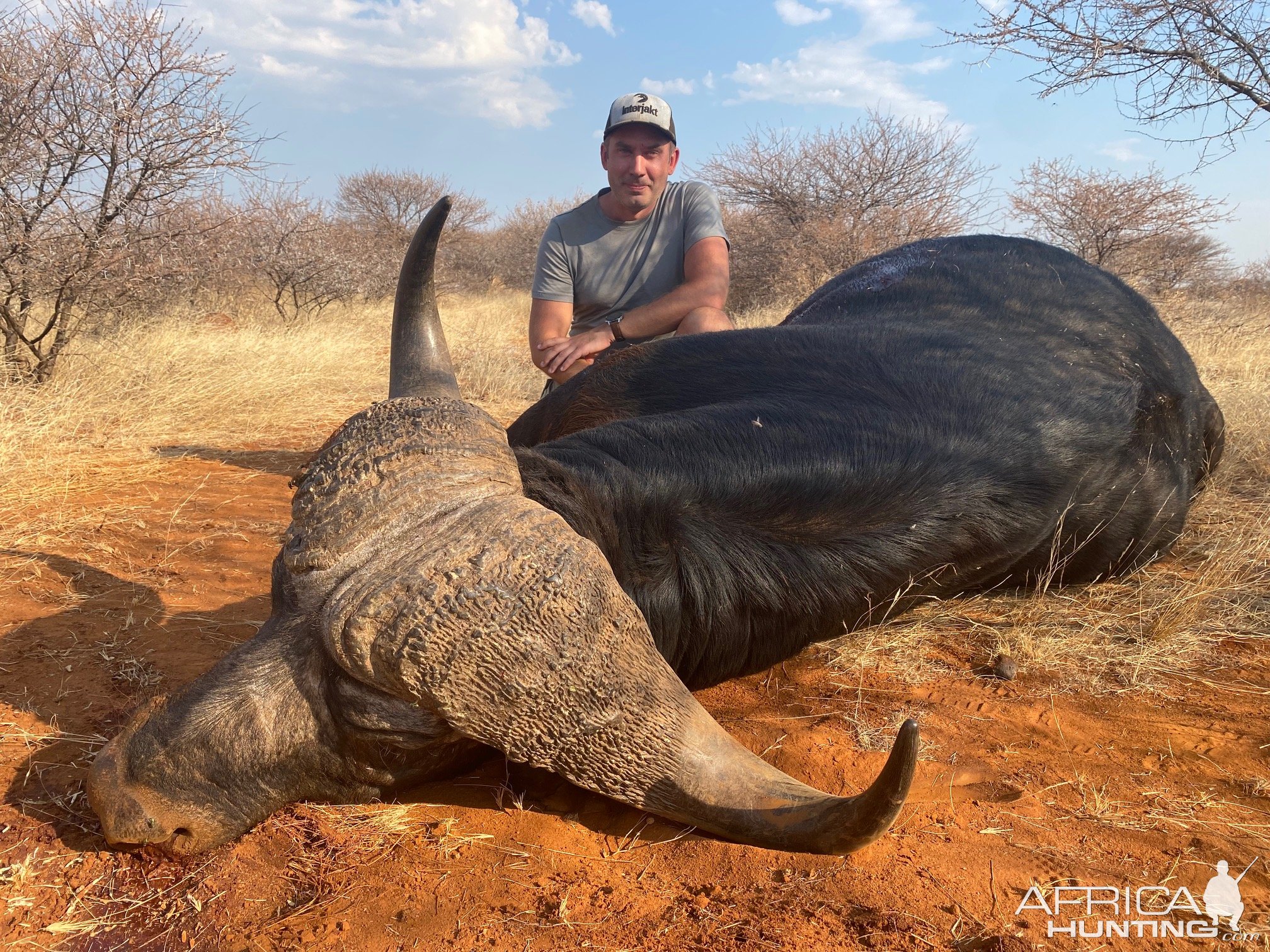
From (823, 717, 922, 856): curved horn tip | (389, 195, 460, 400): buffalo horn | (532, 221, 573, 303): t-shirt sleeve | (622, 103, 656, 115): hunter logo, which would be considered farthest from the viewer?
(532, 221, 573, 303): t-shirt sleeve

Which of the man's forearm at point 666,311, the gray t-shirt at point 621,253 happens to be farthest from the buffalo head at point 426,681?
the gray t-shirt at point 621,253

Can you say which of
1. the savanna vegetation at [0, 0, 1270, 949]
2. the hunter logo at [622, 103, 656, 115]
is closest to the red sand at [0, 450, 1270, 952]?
the savanna vegetation at [0, 0, 1270, 949]

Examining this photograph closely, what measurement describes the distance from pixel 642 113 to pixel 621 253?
862mm

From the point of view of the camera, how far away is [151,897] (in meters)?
1.75

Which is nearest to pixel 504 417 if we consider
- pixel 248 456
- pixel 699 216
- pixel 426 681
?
pixel 248 456

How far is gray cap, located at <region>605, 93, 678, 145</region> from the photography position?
5055 mm

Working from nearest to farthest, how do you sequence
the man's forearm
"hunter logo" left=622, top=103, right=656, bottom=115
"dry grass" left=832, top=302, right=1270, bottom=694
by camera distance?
"dry grass" left=832, top=302, right=1270, bottom=694 → the man's forearm → "hunter logo" left=622, top=103, right=656, bottom=115

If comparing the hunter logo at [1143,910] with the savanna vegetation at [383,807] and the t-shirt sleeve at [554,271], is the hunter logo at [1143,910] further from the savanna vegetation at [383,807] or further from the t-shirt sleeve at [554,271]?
the t-shirt sleeve at [554,271]

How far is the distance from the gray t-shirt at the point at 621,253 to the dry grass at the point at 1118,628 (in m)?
3.07

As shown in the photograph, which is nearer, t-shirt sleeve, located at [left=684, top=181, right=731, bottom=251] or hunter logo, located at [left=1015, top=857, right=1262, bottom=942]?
hunter logo, located at [left=1015, top=857, right=1262, bottom=942]

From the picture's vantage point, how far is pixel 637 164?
511 cm

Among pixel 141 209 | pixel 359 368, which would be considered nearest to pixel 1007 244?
pixel 141 209

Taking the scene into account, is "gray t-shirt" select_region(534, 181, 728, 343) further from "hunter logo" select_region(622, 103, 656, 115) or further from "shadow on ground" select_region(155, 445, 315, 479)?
"shadow on ground" select_region(155, 445, 315, 479)

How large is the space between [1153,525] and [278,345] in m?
9.98
